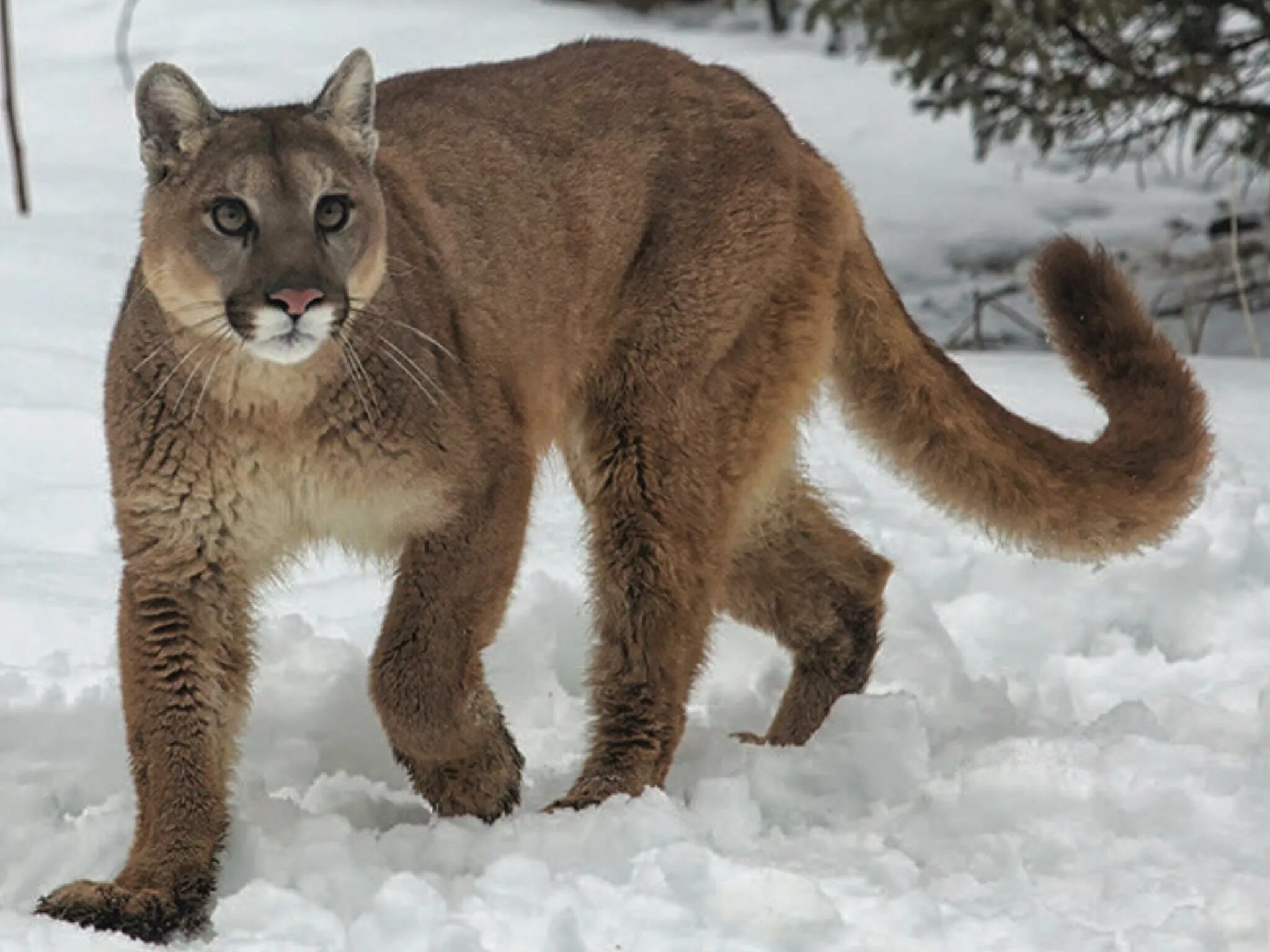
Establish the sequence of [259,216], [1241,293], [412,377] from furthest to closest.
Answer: [1241,293]
[412,377]
[259,216]

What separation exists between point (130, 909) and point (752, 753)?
1.37 m

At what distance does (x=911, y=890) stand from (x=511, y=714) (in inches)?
67.5

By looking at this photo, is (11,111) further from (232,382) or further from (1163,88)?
(232,382)

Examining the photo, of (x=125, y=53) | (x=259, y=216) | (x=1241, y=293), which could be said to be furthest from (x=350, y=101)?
(x=125, y=53)

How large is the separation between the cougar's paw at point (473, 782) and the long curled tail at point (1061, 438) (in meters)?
1.29

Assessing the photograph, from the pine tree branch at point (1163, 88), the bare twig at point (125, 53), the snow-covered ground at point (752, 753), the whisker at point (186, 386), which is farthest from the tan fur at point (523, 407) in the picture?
the bare twig at point (125, 53)

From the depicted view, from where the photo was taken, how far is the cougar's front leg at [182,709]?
4.09 m

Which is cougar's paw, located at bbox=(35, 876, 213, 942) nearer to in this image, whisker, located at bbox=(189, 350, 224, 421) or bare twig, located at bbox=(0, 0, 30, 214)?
whisker, located at bbox=(189, 350, 224, 421)

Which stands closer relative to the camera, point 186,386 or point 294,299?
point 294,299

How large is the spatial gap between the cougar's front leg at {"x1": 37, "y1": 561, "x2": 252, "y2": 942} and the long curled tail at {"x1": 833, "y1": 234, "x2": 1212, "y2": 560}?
1.69 meters

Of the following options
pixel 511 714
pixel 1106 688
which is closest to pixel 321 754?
pixel 511 714

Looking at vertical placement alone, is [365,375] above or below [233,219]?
below

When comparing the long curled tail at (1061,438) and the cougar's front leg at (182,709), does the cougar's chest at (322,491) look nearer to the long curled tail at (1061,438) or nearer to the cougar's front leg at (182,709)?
A: the cougar's front leg at (182,709)

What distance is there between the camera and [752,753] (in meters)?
4.65
